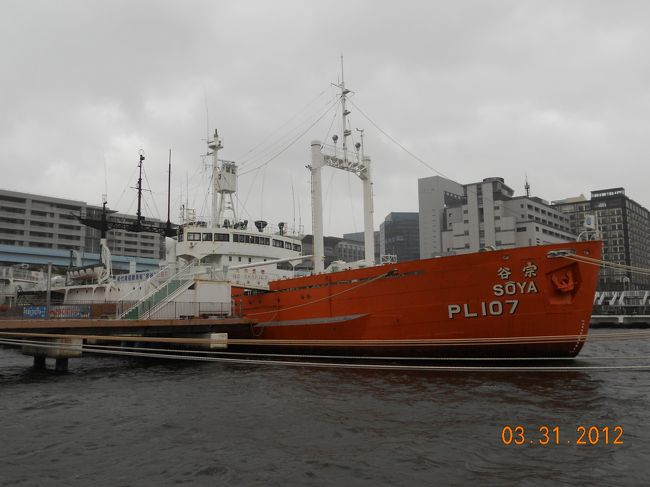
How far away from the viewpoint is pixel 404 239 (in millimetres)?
141375

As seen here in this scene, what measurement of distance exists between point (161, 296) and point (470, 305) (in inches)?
524

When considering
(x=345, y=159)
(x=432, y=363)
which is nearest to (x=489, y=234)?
(x=345, y=159)

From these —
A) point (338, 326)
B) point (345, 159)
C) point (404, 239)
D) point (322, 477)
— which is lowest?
point (322, 477)

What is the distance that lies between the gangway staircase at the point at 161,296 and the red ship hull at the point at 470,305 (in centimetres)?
725

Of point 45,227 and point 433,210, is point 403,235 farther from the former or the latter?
point 45,227

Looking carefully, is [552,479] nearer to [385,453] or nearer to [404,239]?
[385,453]

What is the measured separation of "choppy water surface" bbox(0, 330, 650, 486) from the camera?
7.20 metres

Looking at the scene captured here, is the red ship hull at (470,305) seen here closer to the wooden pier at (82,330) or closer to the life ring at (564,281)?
the life ring at (564,281)

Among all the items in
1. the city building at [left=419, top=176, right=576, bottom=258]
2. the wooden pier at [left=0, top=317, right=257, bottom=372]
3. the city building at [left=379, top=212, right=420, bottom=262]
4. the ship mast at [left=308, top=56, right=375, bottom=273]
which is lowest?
the wooden pier at [left=0, top=317, right=257, bottom=372]

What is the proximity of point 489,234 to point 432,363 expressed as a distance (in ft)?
191

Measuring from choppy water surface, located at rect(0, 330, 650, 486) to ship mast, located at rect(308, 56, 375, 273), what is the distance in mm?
7066

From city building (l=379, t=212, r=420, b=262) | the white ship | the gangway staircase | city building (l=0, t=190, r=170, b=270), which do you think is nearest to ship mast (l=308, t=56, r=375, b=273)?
the white ship

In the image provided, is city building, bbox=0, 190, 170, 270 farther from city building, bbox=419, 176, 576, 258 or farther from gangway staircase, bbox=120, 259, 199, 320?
gangway staircase, bbox=120, 259, 199, 320
